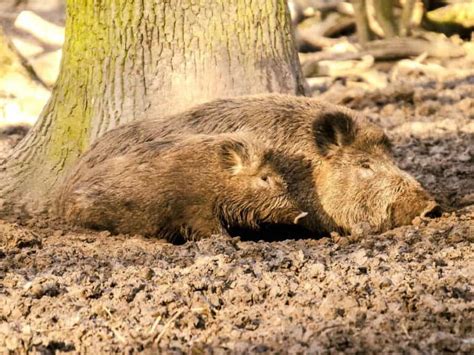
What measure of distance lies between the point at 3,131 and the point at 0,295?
5484 mm

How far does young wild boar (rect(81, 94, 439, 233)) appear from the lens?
6.55 meters

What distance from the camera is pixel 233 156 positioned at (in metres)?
6.32

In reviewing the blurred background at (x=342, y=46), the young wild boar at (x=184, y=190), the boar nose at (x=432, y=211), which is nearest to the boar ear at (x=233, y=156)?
the young wild boar at (x=184, y=190)

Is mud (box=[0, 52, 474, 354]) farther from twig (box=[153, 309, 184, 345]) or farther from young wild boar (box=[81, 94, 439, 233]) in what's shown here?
young wild boar (box=[81, 94, 439, 233])

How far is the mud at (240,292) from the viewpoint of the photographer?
154 inches

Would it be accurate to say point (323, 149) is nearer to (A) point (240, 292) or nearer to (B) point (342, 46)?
(A) point (240, 292)

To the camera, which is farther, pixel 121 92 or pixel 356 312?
pixel 121 92

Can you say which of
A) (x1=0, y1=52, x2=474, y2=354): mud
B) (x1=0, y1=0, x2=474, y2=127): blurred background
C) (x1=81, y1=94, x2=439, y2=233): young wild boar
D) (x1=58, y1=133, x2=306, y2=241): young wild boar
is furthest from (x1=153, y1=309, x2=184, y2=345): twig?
(x1=0, y1=0, x2=474, y2=127): blurred background

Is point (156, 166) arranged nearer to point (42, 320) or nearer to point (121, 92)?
point (121, 92)

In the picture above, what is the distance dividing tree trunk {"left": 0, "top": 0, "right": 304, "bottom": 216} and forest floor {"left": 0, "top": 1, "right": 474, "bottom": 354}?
0.82 metres

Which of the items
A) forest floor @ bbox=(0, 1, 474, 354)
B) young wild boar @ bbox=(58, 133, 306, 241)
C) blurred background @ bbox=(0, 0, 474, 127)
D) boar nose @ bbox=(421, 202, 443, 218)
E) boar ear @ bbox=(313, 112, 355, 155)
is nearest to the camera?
forest floor @ bbox=(0, 1, 474, 354)

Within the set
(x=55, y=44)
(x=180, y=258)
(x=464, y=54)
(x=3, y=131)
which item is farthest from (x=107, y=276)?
(x=464, y=54)

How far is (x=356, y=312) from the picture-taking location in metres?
4.14

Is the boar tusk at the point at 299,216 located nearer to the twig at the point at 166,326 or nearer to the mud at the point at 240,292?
the mud at the point at 240,292
